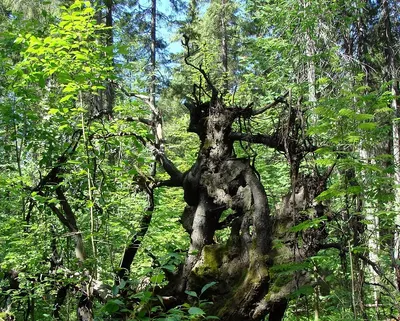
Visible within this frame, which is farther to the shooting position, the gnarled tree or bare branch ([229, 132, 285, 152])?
bare branch ([229, 132, 285, 152])

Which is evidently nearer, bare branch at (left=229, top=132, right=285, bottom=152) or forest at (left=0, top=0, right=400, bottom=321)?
forest at (left=0, top=0, right=400, bottom=321)

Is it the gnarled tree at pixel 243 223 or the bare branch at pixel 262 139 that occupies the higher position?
the bare branch at pixel 262 139

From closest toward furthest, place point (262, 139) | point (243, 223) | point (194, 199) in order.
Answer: point (243, 223)
point (262, 139)
point (194, 199)

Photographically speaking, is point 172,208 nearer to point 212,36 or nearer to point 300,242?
point 300,242

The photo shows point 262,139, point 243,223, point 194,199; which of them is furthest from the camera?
point 194,199

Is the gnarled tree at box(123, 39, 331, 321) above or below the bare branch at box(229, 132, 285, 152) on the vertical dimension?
below

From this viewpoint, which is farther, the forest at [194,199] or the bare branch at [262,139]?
the bare branch at [262,139]

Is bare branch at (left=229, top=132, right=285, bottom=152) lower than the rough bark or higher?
higher

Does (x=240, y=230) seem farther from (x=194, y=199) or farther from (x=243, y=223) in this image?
(x=194, y=199)

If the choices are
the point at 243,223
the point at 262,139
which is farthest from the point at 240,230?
the point at 262,139

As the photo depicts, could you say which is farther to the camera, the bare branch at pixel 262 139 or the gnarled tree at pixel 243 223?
the bare branch at pixel 262 139

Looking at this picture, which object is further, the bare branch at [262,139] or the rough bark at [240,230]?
the bare branch at [262,139]

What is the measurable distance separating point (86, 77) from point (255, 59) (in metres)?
6.58

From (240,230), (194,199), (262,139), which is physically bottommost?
(240,230)
